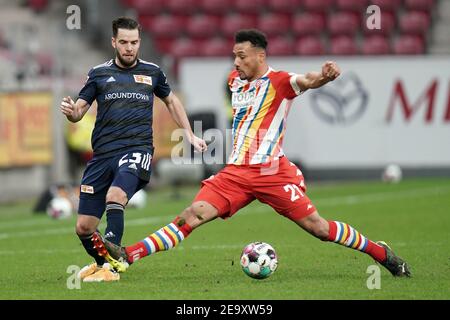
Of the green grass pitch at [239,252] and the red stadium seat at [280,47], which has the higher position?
the red stadium seat at [280,47]

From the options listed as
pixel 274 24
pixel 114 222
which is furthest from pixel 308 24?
pixel 114 222

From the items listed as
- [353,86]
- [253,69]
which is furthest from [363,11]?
[253,69]

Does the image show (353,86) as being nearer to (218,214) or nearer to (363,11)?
(363,11)

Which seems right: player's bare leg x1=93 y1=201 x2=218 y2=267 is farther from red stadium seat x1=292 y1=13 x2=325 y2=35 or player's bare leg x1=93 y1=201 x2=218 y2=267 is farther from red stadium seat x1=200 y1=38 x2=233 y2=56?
red stadium seat x1=292 y1=13 x2=325 y2=35

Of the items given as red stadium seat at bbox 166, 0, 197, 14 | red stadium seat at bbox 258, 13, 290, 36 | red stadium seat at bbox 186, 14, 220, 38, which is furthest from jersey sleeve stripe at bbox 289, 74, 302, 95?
red stadium seat at bbox 166, 0, 197, 14

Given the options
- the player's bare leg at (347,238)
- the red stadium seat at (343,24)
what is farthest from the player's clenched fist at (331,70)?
the red stadium seat at (343,24)

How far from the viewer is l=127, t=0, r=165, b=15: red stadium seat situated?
→ 88.4 ft

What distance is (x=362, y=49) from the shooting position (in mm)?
25922

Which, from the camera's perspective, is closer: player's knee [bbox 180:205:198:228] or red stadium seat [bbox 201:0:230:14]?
player's knee [bbox 180:205:198:228]

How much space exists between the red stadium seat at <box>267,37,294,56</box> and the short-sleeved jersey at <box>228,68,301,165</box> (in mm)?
16535

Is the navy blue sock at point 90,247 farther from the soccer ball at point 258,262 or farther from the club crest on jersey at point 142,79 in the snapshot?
the club crest on jersey at point 142,79

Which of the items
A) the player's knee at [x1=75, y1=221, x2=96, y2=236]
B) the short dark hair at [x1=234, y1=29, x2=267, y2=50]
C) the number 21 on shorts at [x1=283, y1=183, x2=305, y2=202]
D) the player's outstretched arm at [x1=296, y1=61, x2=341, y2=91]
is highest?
the short dark hair at [x1=234, y1=29, x2=267, y2=50]

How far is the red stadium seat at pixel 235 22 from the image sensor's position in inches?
1044

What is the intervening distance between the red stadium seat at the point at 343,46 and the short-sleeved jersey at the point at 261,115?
653 inches
